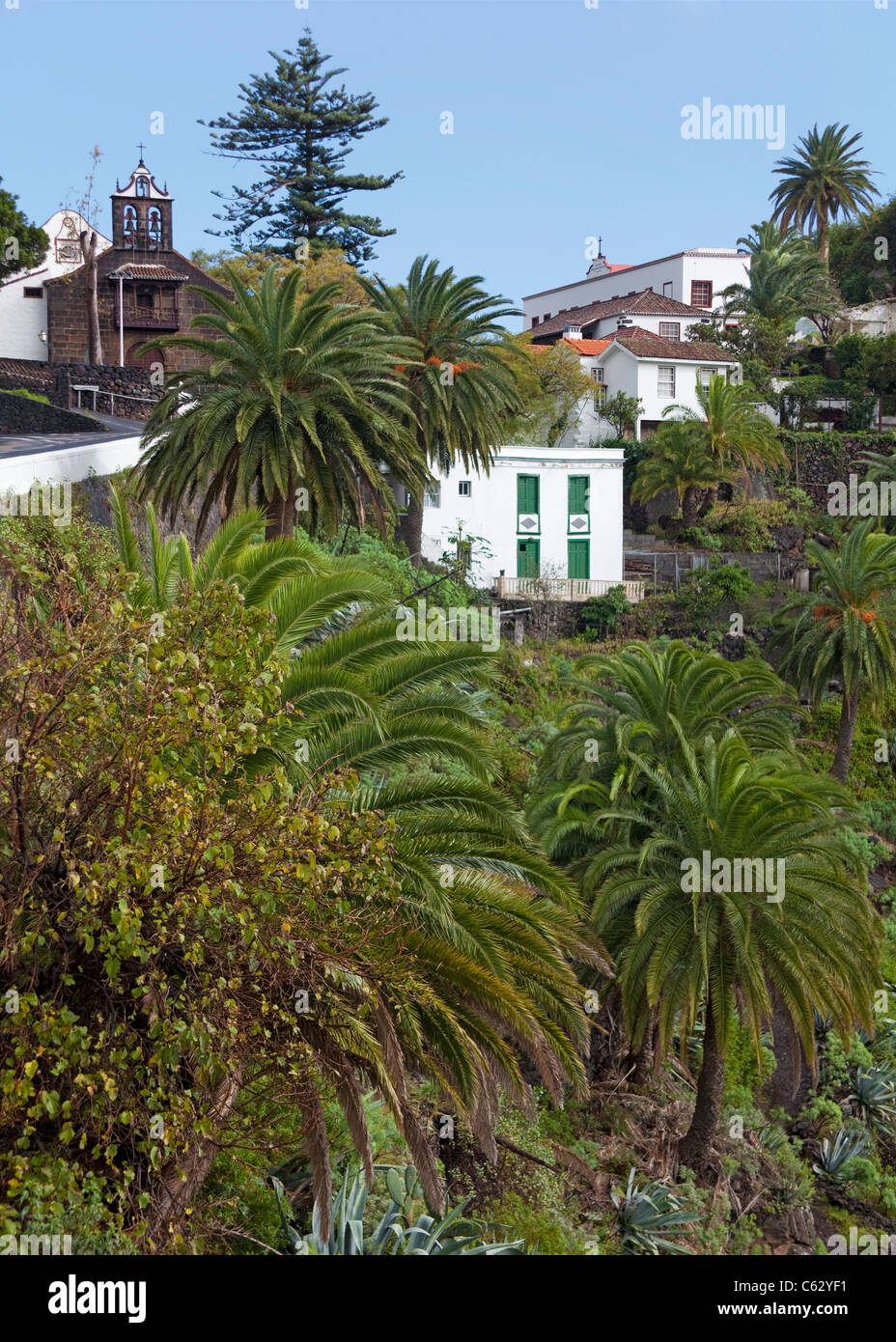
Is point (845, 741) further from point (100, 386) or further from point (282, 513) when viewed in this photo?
point (100, 386)

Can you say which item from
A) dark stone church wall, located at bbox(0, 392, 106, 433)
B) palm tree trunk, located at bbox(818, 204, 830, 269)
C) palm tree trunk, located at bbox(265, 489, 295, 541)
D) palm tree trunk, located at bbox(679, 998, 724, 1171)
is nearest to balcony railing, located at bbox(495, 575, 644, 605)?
dark stone church wall, located at bbox(0, 392, 106, 433)

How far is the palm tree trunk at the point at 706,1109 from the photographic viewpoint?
1570cm

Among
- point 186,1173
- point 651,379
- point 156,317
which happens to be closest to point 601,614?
point 651,379

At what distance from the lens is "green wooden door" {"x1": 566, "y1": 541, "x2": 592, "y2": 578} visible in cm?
3991

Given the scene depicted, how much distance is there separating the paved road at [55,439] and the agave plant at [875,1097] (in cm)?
1808

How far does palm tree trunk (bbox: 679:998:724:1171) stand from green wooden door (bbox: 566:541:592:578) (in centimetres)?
2531

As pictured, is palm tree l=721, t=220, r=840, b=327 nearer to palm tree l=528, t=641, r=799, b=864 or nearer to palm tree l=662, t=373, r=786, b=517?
palm tree l=662, t=373, r=786, b=517

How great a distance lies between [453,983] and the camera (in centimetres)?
958

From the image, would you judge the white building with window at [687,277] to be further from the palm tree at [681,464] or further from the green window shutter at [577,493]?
the green window shutter at [577,493]

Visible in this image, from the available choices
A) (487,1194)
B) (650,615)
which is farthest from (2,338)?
(487,1194)

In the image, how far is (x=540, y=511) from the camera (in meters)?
39.3

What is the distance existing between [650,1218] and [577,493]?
1126 inches

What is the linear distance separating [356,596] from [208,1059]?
15.6 feet
